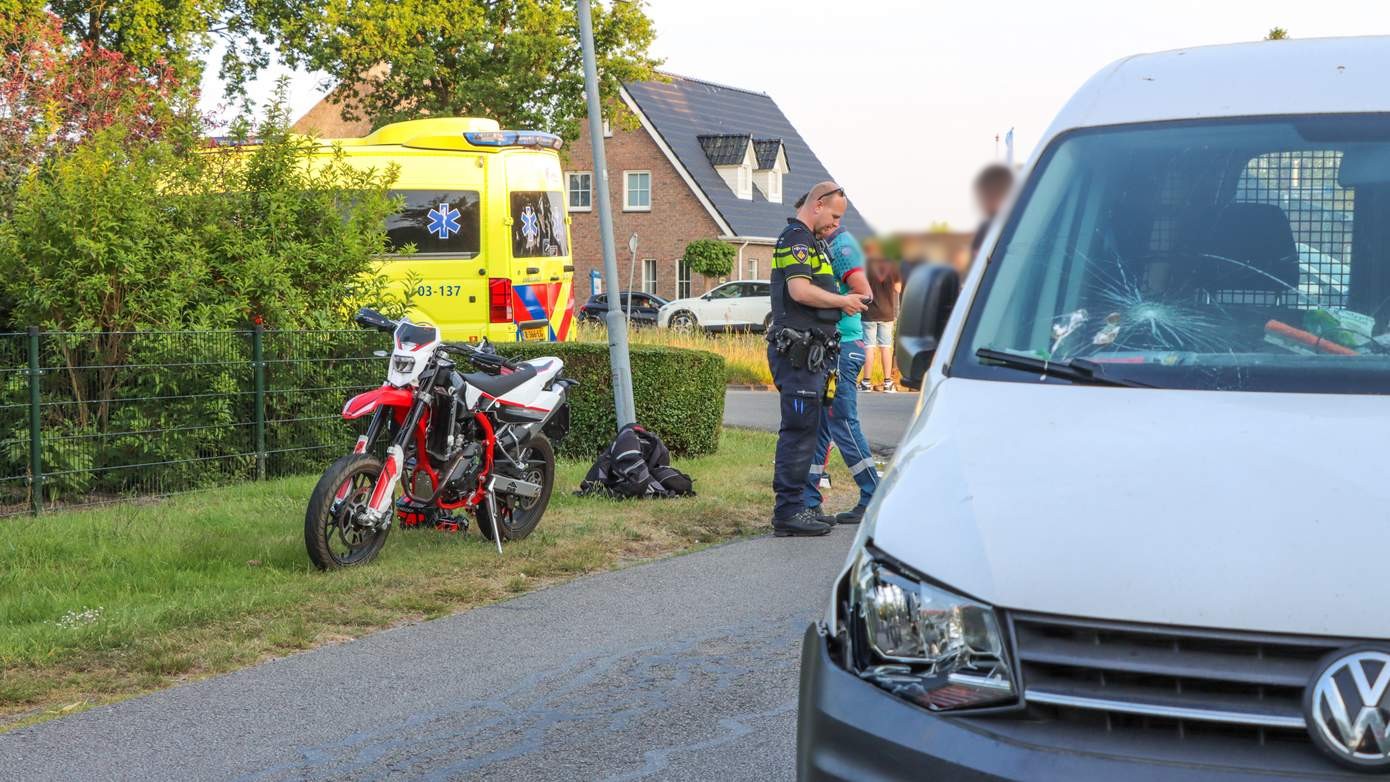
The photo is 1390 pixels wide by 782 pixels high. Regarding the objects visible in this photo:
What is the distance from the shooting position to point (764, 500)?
10.6 meters

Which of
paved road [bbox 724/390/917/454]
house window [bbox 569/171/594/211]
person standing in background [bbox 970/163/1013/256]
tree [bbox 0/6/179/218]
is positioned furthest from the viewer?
house window [bbox 569/171/594/211]

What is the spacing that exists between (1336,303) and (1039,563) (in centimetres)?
132

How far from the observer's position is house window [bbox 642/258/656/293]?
52.7 m

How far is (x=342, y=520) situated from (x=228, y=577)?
0.60 metres

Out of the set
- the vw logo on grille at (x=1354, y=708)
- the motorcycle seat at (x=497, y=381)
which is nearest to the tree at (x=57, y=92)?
the motorcycle seat at (x=497, y=381)

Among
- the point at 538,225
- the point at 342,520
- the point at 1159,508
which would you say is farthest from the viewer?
the point at 538,225

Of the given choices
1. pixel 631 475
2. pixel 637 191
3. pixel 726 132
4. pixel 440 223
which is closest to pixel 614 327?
pixel 631 475

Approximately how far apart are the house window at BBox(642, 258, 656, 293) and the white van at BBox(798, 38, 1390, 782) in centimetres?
4856

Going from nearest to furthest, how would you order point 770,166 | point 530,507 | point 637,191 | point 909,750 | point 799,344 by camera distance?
1. point 909,750
2. point 530,507
3. point 799,344
4. point 637,191
5. point 770,166

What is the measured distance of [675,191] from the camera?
52.3 metres

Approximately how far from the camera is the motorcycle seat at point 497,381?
8367mm

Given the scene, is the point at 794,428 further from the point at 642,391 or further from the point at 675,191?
the point at 675,191

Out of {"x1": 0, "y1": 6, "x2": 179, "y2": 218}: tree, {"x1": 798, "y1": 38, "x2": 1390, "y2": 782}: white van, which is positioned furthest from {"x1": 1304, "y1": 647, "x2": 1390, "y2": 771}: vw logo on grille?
{"x1": 0, "y1": 6, "x2": 179, "y2": 218}: tree

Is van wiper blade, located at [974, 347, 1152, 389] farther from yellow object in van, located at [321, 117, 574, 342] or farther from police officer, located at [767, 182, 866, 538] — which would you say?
yellow object in van, located at [321, 117, 574, 342]
